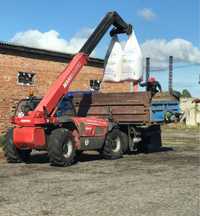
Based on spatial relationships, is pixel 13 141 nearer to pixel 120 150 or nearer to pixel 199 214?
pixel 120 150

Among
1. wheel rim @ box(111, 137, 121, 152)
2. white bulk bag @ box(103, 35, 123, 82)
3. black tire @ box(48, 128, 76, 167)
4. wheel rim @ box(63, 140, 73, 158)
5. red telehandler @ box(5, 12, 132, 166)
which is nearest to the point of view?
black tire @ box(48, 128, 76, 167)

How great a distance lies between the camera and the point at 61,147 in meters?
12.5

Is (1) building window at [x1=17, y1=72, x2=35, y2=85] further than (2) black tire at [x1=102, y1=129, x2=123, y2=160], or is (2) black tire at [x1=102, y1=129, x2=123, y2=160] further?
(1) building window at [x1=17, y1=72, x2=35, y2=85]

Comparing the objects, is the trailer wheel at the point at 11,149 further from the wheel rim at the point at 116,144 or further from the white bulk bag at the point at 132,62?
the white bulk bag at the point at 132,62

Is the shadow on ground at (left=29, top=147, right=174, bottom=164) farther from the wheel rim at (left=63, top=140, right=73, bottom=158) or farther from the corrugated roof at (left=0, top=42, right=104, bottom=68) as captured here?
the corrugated roof at (left=0, top=42, right=104, bottom=68)

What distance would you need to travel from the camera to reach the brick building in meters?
24.5

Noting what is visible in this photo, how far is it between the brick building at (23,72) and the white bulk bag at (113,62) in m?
9.60

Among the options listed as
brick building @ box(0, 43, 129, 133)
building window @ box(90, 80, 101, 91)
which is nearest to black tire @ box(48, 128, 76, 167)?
brick building @ box(0, 43, 129, 133)

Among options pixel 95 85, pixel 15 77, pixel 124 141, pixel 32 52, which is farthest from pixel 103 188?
pixel 95 85

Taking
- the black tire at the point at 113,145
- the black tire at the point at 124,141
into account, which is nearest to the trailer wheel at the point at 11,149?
the black tire at the point at 113,145

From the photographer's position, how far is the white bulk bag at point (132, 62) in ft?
50.6

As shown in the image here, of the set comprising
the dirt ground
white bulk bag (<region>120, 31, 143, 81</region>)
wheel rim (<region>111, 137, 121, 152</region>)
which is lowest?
the dirt ground

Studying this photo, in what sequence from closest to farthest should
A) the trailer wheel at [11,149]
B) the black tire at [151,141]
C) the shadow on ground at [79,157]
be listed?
the trailer wheel at [11,149], the shadow on ground at [79,157], the black tire at [151,141]

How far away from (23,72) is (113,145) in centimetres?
1204
